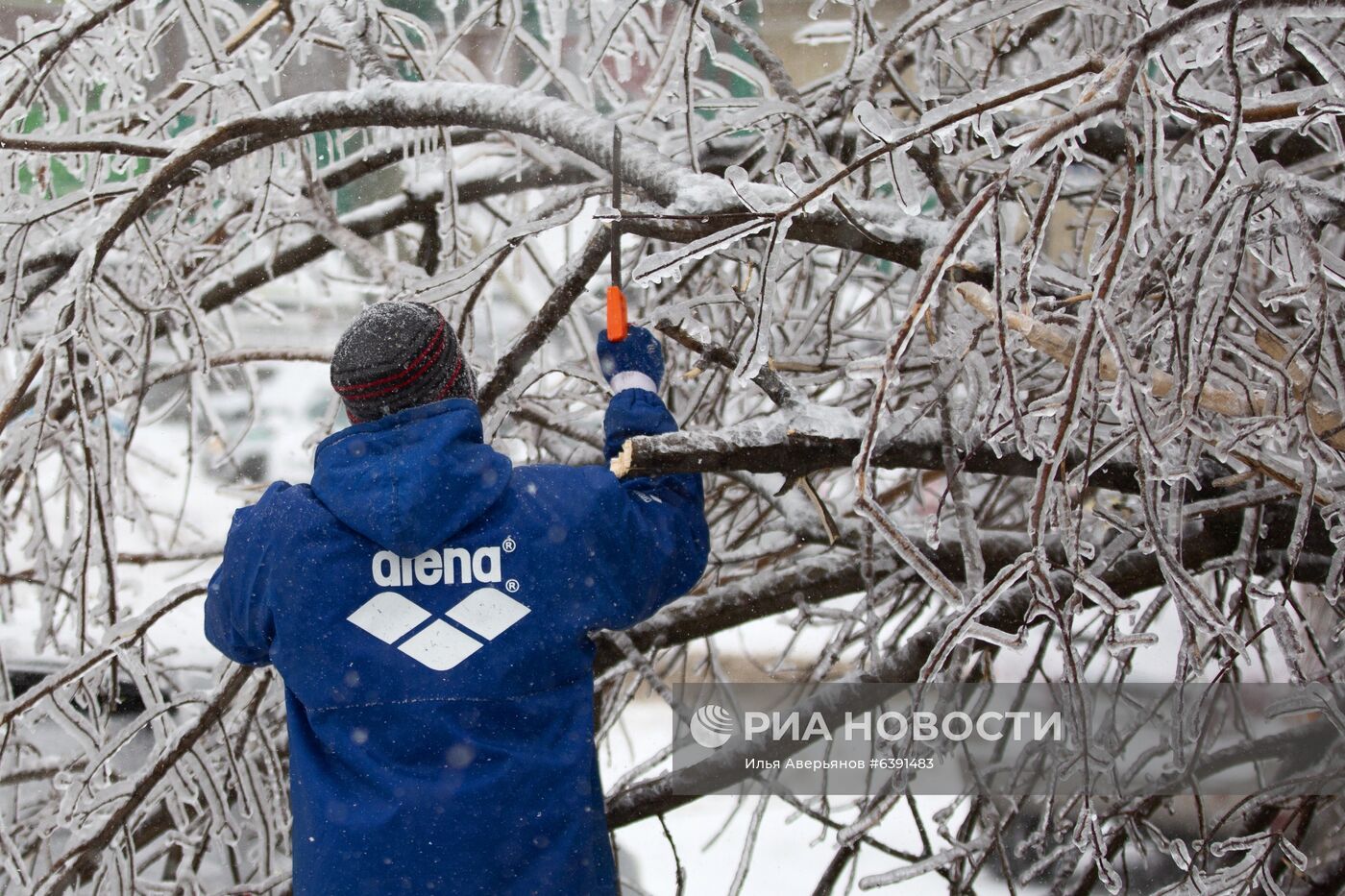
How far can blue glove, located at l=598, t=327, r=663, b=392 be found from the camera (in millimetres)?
1810

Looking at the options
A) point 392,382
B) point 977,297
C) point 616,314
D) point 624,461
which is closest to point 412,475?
point 392,382

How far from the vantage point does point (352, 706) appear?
5.31 feet

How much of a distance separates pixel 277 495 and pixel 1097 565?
148 cm

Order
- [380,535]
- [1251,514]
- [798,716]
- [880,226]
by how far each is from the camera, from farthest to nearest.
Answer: [798,716] → [1251,514] → [880,226] → [380,535]

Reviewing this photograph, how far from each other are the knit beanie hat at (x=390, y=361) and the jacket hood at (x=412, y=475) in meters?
0.03

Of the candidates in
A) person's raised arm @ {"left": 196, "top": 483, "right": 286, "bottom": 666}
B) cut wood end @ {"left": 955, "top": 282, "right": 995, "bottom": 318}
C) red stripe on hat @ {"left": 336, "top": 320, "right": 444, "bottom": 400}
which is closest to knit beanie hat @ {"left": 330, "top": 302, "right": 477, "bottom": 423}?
red stripe on hat @ {"left": 336, "top": 320, "right": 444, "bottom": 400}

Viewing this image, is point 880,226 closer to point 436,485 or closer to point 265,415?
point 436,485

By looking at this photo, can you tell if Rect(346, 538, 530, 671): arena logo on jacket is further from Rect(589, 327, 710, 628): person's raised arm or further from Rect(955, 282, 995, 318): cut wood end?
Rect(955, 282, 995, 318): cut wood end

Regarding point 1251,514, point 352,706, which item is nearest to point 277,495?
point 352,706

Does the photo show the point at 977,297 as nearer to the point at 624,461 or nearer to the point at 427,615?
the point at 624,461

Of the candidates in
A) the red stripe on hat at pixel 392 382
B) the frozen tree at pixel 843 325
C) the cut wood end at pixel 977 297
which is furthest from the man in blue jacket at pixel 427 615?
the cut wood end at pixel 977 297

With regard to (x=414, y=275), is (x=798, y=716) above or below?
below

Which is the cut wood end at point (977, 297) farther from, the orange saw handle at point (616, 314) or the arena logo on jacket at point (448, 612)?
the arena logo on jacket at point (448, 612)

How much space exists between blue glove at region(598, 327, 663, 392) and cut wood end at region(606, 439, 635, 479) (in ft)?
0.51
